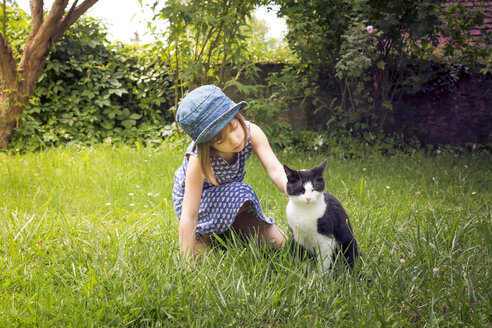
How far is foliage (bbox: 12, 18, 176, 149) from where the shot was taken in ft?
19.2

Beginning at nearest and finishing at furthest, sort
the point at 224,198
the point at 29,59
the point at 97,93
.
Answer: the point at 224,198 < the point at 29,59 < the point at 97,93

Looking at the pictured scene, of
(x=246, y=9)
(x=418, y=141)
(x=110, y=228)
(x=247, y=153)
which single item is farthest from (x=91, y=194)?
(x=418, y=141)

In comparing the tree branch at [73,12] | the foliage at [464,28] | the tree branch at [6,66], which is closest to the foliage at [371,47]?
the foliage at [464,28]

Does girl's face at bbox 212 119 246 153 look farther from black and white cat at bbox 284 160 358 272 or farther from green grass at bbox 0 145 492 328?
green grass at bbox 0 145 492 328

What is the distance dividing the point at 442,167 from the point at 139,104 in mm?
4465

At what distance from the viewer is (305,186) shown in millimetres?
1798

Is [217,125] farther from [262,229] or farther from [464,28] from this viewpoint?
[464,28]

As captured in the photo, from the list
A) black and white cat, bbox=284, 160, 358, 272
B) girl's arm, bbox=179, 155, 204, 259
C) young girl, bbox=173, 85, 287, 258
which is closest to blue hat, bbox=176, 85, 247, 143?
young girl, bbox=173, 85, 287, 258

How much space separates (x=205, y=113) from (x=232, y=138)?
210 mm

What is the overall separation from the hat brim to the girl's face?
0.09m

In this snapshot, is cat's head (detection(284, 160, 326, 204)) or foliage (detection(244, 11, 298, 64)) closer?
cat's head (detection(284, 160, 326, 204))

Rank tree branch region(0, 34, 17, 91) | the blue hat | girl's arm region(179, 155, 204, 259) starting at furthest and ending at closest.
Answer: tree branch region(0, 34, 17, 91) → girl's arm region(179, 155, 204, 259) → the blue hat

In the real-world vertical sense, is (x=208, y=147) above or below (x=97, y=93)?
below

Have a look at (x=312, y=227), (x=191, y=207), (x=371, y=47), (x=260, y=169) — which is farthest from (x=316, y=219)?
(x=371, y=47)
